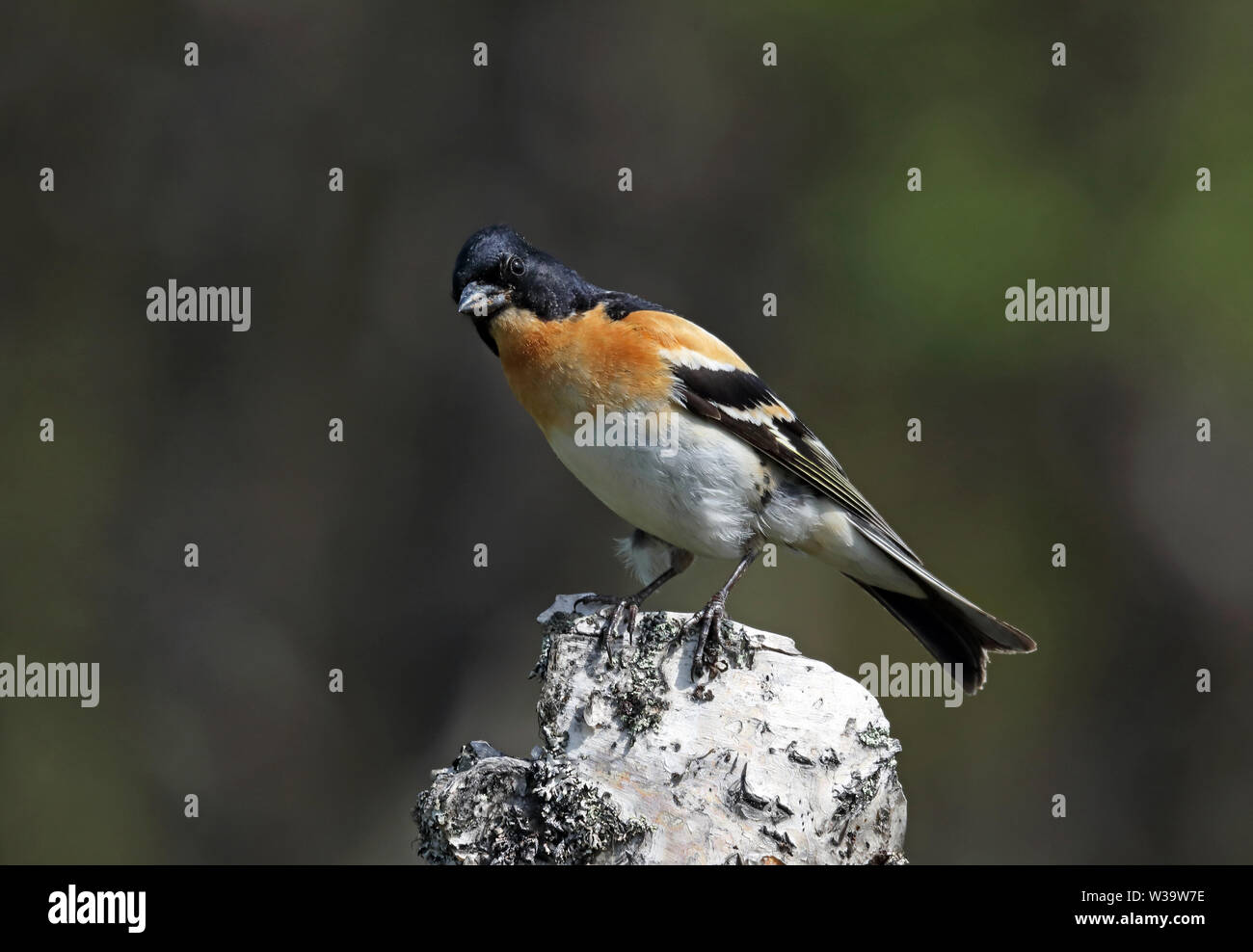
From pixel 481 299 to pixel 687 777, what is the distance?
2342mm

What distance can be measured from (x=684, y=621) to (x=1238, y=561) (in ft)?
27.7

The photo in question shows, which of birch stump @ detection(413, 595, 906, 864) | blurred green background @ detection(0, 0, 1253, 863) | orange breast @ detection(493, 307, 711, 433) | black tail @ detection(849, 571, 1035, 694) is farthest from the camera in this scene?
blurred green background @ detection(0, 0, 1253, 863)

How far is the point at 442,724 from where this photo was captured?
10.6 metres

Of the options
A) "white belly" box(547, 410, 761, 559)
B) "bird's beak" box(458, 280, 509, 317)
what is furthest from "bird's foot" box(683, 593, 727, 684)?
"bird's beak" box(458, 280, 509, 317)

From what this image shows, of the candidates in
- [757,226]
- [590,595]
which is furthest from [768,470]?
[757,226]

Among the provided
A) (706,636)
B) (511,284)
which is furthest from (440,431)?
(706,636)

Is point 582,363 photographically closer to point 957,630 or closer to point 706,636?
point 706,636

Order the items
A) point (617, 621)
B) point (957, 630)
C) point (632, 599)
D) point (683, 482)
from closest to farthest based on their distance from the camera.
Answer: point (617, 621)
point (632, 599)
point (683, 482)
point (957, 630)

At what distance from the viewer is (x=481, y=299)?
560 cm

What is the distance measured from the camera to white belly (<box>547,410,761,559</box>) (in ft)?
17.7

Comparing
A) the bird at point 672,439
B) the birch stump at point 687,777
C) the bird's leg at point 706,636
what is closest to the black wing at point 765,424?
the bird at point 672,439

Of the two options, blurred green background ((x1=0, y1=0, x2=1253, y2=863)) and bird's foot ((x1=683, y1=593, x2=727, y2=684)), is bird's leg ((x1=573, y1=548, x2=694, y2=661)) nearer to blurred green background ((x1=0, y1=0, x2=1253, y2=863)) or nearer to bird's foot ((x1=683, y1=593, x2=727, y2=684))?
bird's foot ((x1=683, y1=593, x2=727, y2=684))

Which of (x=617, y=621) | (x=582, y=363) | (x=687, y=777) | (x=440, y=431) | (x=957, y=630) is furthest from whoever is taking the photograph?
(x=440, y=431)

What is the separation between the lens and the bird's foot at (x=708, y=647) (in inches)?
167
